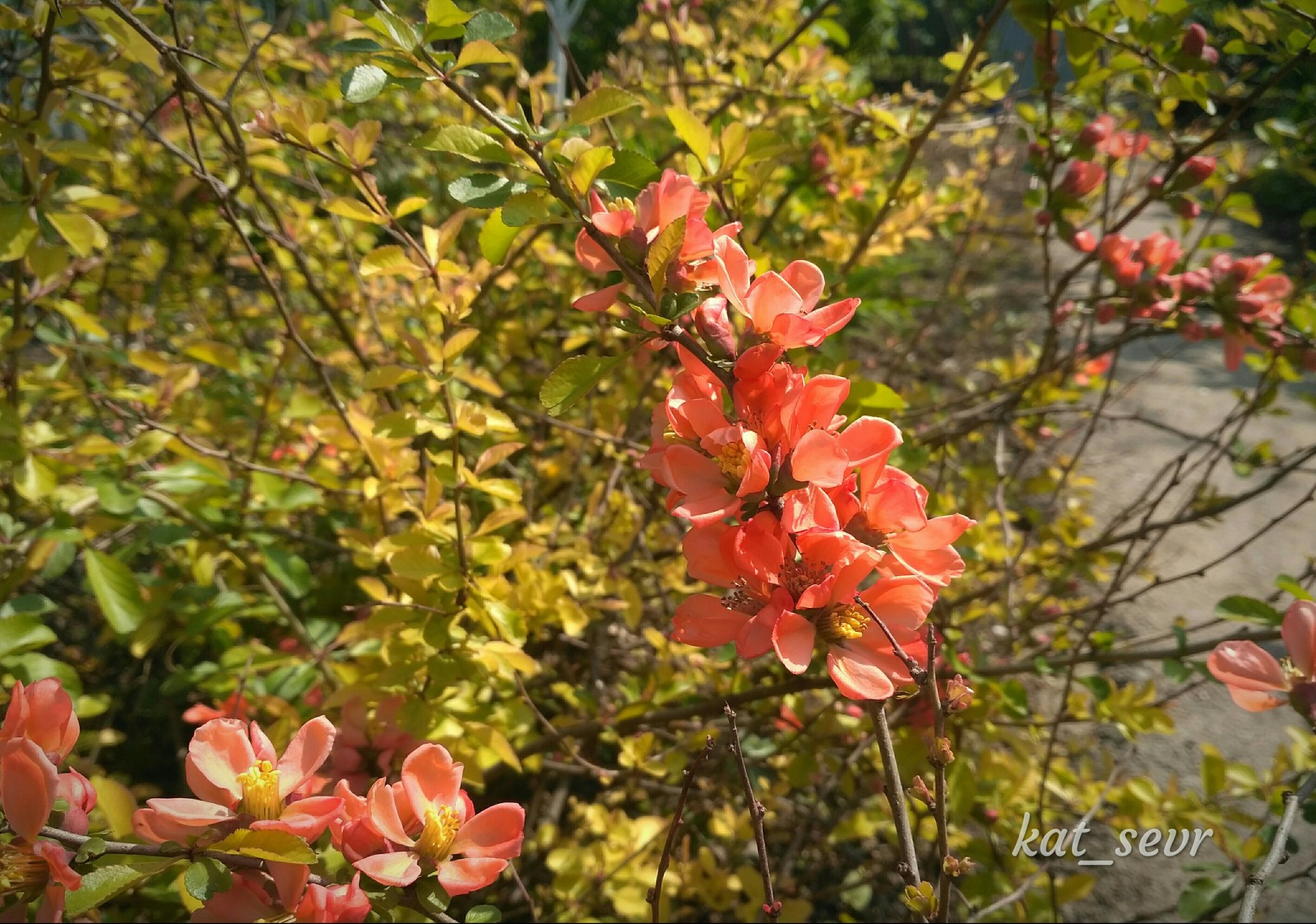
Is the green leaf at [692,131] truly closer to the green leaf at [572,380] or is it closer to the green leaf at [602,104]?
the green leaf at [602,104]

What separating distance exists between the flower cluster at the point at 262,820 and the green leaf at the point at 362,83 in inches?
18.3

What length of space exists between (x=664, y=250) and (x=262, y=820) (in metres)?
0.50

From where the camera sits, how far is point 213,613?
1.15 metres

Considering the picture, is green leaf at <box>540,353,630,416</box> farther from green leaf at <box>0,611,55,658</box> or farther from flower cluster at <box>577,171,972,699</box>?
green leaf at <box>0,611,55,658</box>

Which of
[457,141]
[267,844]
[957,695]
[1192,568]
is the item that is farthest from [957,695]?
[1192,568]

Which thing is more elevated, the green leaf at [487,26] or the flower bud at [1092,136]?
the flower bud at [1092,136]

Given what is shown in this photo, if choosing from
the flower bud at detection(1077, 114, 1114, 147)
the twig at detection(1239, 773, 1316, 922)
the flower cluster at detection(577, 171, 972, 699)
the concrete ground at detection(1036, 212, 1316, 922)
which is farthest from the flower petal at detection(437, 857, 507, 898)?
the flower bud at detection(1077, 114, 1114, 147)

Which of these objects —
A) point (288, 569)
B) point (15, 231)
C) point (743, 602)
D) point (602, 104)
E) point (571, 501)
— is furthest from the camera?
point (571, 501)

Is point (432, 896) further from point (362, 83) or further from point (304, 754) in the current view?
point (362, 83)

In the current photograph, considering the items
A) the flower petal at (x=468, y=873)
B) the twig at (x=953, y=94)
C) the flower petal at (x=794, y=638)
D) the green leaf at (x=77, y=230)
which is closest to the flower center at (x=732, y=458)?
the flower petal at (x=794, y=638)

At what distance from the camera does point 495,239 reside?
0.67 metres

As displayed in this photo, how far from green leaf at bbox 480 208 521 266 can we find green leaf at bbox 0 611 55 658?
0.71 m

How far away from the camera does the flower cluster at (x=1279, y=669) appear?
653 millimetres

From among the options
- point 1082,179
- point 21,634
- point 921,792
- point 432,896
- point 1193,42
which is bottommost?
point 21,634
